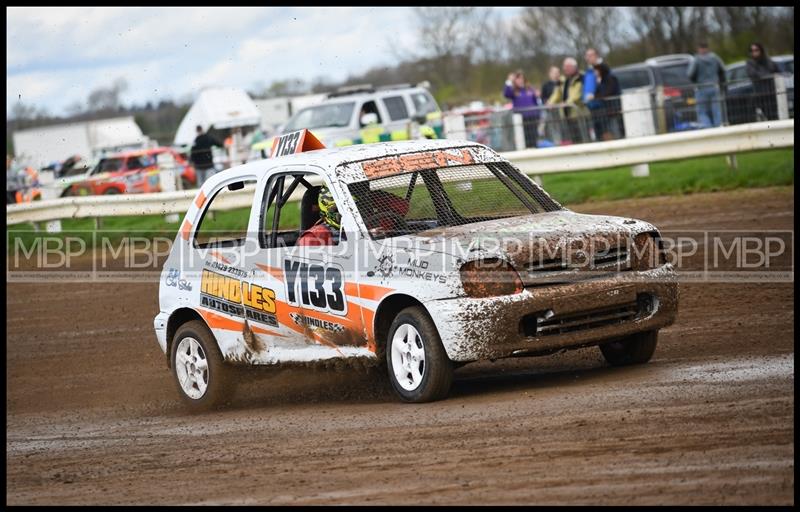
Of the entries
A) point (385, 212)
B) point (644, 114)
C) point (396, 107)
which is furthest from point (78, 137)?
point (385, 212)

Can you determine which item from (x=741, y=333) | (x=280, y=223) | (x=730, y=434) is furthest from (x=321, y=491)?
(x=741, y=333)

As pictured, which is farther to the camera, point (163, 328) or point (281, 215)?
point (163, 328)

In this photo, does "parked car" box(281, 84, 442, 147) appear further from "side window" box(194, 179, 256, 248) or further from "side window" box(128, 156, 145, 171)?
"side window" box(128, 156, 145, 171)

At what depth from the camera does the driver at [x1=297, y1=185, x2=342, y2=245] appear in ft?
25.4

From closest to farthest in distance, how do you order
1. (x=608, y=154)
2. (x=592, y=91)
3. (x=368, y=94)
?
(x=608, y=154), (x=592, y=91), (x=368, y=94)

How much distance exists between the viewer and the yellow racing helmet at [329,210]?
779 cm

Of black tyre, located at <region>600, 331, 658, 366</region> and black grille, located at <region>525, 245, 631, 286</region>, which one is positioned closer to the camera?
black grille, located at <region>525, 245, 631, 286</region>

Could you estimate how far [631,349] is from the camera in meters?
7.84

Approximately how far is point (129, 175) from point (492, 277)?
18.6 meters

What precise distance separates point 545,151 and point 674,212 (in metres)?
3.11

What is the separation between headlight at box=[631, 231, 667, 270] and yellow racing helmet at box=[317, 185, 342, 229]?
1831 millimetres

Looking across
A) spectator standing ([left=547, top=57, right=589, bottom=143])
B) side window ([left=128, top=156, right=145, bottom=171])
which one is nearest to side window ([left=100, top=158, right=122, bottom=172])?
side window ([left=128, top=156, right=145, bottom=171])

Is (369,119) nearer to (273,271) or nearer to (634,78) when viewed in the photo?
(634,78)

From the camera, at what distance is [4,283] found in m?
15.3
